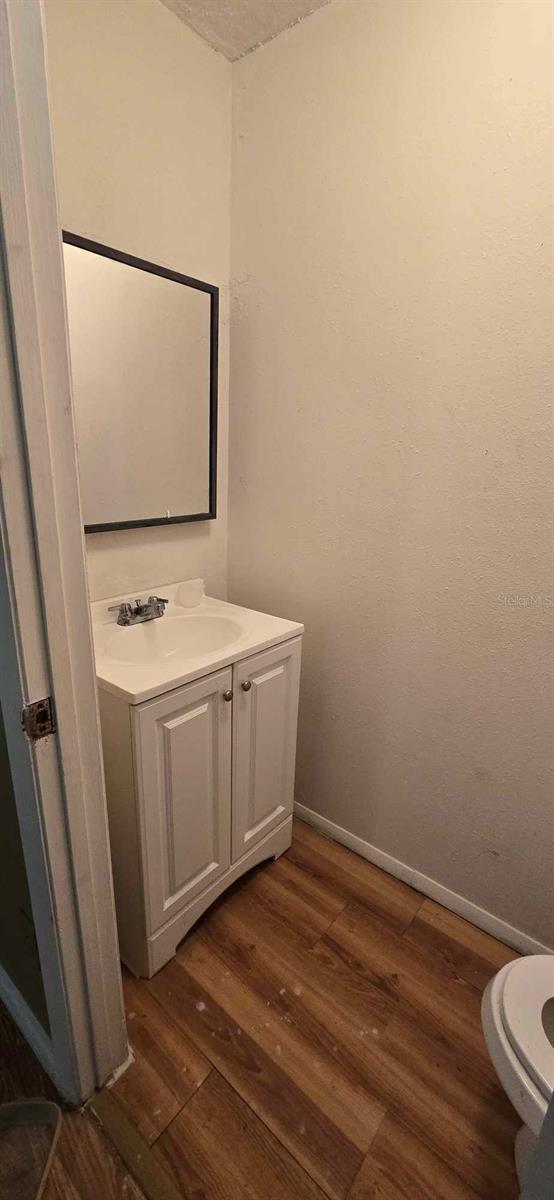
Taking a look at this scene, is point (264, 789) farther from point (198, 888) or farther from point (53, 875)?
point (53, 875)

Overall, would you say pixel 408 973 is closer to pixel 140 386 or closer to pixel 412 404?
pixel 412 404

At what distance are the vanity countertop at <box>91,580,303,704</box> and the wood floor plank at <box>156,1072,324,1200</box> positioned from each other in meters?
0.85

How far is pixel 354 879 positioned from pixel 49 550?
4.76ft

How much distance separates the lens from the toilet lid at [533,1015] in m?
0.78

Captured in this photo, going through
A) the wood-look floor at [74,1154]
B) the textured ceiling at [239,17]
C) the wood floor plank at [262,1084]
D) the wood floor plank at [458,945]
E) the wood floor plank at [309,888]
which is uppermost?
the textured ceiling at [239,17]

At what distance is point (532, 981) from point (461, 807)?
514 millimetres

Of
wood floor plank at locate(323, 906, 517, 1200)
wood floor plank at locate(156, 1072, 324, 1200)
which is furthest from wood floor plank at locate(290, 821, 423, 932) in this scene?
wood floor plank at locate(156, 1072, 324, 1200)

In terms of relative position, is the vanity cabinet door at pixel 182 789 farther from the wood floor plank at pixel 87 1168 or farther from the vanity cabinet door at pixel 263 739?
the wood floor plank at pixel 87 1168

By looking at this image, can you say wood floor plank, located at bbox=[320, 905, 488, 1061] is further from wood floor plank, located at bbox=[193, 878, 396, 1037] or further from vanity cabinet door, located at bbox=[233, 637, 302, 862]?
vanity cabinet door, located at bbox=[233, 637, 302, 862]

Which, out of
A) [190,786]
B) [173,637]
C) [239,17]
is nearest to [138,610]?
[173,637]

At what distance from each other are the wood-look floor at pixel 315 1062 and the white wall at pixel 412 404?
0.27m

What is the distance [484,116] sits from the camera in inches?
42.7

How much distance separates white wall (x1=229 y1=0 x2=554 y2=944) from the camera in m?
1.11

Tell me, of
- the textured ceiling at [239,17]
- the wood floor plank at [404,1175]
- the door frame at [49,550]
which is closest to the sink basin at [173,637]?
the door frame at [49,550]
